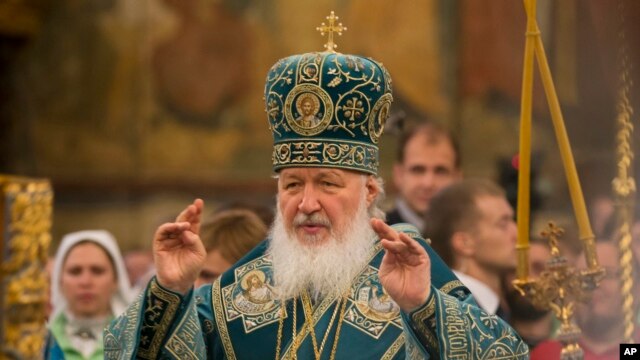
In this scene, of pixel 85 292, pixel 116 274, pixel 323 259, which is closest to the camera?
pixel 323 259

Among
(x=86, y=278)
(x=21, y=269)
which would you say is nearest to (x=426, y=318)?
(x=21, y=269)

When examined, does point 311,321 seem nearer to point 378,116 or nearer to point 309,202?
point 309,202

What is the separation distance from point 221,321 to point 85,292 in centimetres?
327

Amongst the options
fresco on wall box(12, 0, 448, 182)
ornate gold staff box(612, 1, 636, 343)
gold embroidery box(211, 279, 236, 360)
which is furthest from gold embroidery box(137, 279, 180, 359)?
fresco on wall box(12, 0, 448, 182)

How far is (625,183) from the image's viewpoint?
7730 millimetres

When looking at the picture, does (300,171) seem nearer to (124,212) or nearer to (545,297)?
(545,297)

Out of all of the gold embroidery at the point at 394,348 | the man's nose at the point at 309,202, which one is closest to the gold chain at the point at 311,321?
the gold embroidery at the point at 394,348

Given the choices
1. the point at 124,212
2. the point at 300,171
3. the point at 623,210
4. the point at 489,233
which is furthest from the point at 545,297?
the point at 124,212

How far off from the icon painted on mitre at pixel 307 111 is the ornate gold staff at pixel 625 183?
1260 millimetres

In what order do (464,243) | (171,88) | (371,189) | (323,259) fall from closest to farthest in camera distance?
(323,259), (371,189), (464,243), (171,88)

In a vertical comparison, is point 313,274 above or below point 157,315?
above

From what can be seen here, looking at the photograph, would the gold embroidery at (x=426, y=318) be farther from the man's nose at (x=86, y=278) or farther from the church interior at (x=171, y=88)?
the church interior at (x=171, y=88)

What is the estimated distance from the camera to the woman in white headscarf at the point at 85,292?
10.6 meters

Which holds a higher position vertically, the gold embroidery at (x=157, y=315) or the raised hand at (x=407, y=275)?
the raised hand at (x=407, y=275)
